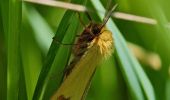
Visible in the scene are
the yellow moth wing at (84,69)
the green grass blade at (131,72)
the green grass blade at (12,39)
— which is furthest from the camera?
the green grass blade at (131,72)

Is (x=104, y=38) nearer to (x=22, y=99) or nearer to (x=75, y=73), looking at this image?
(x=75, y=73)

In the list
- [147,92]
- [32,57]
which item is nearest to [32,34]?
[32,57]

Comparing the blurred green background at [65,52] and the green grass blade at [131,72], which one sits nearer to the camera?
the blurred green background at [65,52]

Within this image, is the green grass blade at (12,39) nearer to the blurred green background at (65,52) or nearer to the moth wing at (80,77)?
the blurred green background at (65,52)

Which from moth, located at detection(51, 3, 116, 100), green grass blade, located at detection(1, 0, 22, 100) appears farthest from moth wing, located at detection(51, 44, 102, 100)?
green grass blade, located at detection(1, 0, 22, 100)

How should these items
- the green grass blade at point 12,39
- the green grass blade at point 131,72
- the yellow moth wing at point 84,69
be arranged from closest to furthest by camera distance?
the green grass blade at point 12,39
the yellow moth wing at point 84,69
the green grass blade at point 131,72

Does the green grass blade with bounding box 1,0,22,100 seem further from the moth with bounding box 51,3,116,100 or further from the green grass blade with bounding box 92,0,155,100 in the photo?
the green grass blade with bounding box 92,0,155,100

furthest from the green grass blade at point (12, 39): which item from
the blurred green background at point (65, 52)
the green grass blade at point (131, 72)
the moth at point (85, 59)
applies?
the green grass blade at point (131, 72)
